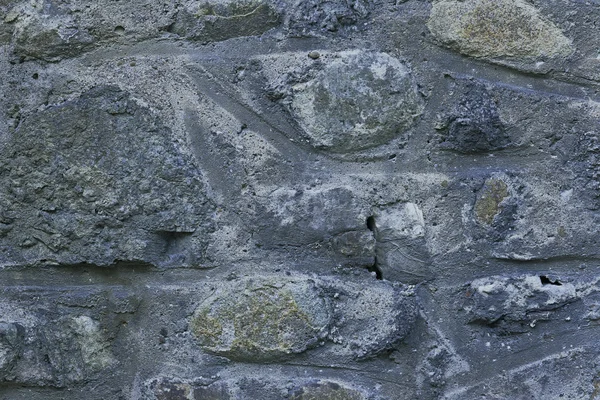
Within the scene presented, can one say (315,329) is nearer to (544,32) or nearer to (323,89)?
(323,89)

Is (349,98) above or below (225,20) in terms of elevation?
below

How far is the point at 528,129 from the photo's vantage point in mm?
1135

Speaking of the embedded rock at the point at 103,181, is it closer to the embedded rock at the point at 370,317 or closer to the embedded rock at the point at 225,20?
the embedded rock at the point at 225,20

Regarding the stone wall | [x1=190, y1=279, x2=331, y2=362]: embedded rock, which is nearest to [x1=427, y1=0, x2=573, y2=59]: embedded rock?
the stone wall

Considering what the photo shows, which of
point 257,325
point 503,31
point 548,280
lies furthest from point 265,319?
point 503,31

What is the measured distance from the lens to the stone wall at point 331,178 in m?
1.13

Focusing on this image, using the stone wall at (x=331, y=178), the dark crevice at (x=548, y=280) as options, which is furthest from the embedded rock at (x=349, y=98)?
the dark crevice at (x=548, y=280)

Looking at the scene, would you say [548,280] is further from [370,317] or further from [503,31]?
[503,31]

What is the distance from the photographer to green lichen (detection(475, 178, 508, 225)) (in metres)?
1.13

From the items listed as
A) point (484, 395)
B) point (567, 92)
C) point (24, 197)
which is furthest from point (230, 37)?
point (484, 395)

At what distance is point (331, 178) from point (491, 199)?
247 mm

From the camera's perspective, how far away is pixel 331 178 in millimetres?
1152

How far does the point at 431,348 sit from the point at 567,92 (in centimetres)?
45

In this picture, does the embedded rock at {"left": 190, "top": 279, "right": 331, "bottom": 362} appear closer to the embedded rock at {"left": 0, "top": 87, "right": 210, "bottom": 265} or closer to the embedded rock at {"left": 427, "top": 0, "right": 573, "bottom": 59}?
the embedded rock at {"left": 0, "top": 87, "right": 210, "bottom": 265}
